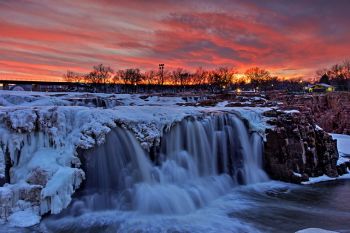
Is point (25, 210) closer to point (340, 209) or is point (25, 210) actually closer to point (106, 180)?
point (106, 180)

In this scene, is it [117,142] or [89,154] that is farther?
[117,142]

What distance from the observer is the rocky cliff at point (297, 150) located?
17.8 metres

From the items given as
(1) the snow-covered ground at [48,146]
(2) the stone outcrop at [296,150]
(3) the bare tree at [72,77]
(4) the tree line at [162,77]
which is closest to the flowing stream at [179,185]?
(1) the snow-covered ground at [48,146]

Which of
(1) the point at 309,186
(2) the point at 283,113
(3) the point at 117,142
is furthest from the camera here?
(2) the point at 283,113

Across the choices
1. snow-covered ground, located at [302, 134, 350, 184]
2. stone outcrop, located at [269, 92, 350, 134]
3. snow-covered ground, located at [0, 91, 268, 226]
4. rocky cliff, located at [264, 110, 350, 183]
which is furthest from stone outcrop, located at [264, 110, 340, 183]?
stone outcrop, located at [269, 92, 350, 134]

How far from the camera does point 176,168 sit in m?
14.4

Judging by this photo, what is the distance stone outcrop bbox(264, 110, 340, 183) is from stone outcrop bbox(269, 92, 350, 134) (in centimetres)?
1738

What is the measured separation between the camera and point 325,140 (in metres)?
20.1

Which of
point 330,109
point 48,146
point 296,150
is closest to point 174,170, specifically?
point 48,146

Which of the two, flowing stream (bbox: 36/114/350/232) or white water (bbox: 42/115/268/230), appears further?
white water (bbox: 42/115/268/230)

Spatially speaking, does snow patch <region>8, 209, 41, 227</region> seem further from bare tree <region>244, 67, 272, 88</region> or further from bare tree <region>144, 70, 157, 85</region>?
bare tree <region>244, 67, 272, 88</region>

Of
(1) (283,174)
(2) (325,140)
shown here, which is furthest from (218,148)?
(2) (325,140)

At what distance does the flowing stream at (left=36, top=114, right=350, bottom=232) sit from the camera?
35.6ft

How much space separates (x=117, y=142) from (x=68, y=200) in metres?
3.10
